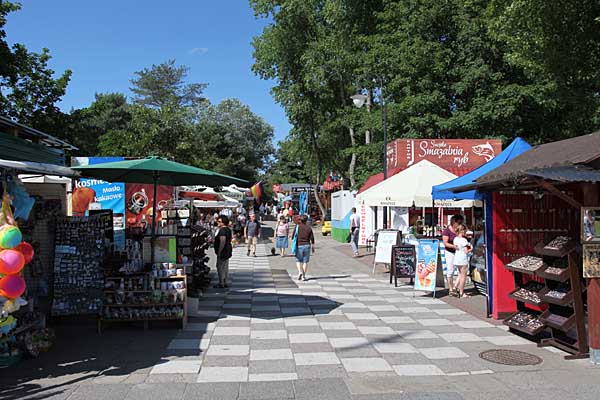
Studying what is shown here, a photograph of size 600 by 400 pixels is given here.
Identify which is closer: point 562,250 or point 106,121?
point 562,250

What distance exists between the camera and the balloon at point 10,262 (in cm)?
498

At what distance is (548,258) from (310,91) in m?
28.8

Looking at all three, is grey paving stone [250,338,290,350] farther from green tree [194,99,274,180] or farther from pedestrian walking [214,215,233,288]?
green tree [194,99,274,180]

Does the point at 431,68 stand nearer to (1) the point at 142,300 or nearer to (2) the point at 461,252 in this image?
(2) the point at 461,252

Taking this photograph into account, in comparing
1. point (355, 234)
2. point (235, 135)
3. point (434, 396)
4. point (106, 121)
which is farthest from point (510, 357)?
point (235, 135)

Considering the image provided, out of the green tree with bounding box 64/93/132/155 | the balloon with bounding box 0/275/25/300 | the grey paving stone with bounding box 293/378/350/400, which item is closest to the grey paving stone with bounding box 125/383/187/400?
the grey paving stone with bounding box 293/378/350/400

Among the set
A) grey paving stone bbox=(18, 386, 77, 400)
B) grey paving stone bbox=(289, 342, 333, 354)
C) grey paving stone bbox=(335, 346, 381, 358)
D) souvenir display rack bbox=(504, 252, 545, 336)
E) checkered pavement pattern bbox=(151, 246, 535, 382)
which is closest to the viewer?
grey paving stone bbox=(18, 386, 77, 400)

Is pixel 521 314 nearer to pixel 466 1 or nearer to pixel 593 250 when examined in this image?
pixel 593 250

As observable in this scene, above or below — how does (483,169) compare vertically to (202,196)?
below

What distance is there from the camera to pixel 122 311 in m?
7.58

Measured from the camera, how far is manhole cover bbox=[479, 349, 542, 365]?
240 inches

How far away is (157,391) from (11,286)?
1.78 m

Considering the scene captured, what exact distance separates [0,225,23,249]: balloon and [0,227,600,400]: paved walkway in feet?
4.94

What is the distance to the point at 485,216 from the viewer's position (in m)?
8.55
